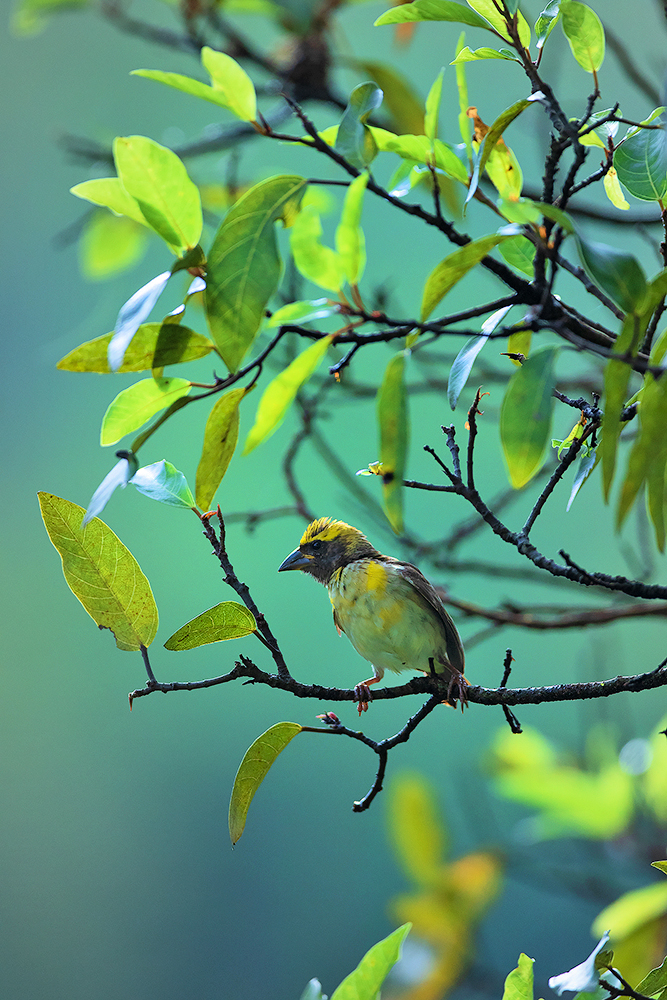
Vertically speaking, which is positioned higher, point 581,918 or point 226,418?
point 226,418

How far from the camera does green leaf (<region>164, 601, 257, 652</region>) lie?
2.15 feet

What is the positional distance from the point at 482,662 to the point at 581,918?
121cm

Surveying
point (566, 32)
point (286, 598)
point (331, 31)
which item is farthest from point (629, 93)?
point (566, 32)

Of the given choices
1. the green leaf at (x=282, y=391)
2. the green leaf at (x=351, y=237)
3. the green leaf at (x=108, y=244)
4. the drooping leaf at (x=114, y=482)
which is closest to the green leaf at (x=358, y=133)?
the green leaf at (x=351, y=237)

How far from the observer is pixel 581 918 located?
3768 millimetres

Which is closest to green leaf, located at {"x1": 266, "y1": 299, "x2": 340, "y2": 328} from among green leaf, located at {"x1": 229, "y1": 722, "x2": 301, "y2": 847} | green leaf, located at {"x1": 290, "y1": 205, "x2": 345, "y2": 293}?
green leaf, located at {"x1": 290, "y1": 205, "x2": 345, "y2": 293}

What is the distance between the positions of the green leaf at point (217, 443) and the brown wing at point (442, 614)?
64cm

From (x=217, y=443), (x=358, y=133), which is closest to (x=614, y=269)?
(x=358, y=133)

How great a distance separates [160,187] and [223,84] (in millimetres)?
92

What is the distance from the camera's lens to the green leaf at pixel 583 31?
0.59 m

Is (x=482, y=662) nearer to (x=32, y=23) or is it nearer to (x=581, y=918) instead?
(x=581, y=918)

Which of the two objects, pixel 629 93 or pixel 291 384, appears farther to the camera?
pixel 629 93

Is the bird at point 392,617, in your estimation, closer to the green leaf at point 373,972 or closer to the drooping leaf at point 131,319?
the green leaf at point 373,972

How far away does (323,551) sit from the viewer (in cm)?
136
